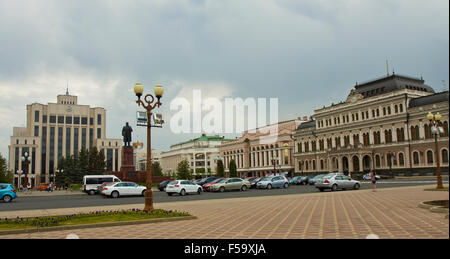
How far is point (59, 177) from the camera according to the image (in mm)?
83500

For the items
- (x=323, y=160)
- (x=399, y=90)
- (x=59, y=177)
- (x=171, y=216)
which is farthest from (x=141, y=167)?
(x=171, y=216)

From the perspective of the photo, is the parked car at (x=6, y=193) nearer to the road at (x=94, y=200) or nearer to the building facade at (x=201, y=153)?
the road at (x=94, y=200)

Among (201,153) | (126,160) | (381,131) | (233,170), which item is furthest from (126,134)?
(201,153)

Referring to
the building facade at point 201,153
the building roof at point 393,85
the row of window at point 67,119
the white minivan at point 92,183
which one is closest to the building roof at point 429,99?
the building roof at point 393,85

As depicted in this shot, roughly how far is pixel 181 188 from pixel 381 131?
51161mm

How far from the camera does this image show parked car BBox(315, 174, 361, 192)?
29859 mm

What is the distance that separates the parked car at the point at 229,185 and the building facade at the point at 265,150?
5300 cm

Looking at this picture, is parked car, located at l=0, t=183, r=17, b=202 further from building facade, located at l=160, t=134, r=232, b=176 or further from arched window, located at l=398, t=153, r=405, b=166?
building facade, located at l=160, t=134, r=232, b=176

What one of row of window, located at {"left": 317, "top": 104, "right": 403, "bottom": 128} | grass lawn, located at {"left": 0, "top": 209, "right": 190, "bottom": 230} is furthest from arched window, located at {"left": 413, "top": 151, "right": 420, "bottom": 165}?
grass lawn, located at {"left": 0, "top": 209, "right": 190, "bottom": 230}

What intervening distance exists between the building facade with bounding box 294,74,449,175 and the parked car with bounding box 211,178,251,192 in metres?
37.6

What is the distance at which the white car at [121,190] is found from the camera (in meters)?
30.6

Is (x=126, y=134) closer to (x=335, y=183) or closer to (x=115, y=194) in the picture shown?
Answer: (x=115, y=194)

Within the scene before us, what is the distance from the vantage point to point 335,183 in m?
30.3
